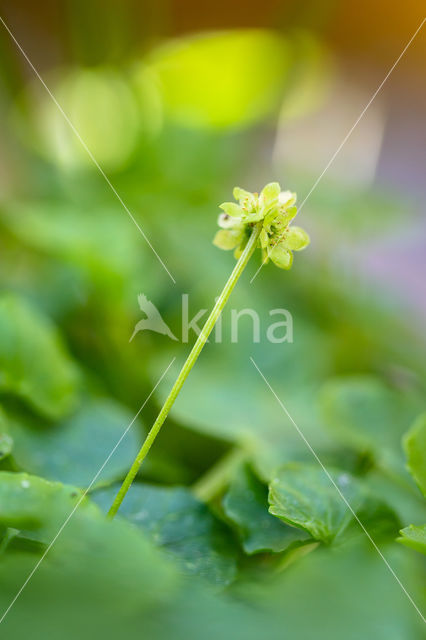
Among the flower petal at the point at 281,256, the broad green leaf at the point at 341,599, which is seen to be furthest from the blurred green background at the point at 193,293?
the flower petal at the point at 281,256

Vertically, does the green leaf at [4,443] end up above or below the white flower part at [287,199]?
below

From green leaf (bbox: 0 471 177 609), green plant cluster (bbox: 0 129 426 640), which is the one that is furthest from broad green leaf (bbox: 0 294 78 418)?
green leaf (bbox: 0 471 177 609)

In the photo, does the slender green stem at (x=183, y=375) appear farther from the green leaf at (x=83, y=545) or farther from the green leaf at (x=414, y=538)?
the green leaf at (x=414, y=538)

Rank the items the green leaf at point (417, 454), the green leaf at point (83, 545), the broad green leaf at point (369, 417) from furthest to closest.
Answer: the broad green leaf at point (369, 417), the green leaf at point (417, 454), the green leaf at point (83, 545)

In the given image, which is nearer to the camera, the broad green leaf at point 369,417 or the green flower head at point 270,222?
the green flower head at point 270,222

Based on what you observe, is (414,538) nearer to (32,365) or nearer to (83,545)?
(83,545)

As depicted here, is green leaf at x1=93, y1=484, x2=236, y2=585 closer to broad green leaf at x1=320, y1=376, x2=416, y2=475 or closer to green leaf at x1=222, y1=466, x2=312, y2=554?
green leaf at x1=222, y1=466, x2=312, y2=554

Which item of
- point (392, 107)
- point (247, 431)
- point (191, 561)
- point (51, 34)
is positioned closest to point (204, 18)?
point (51, 34)
